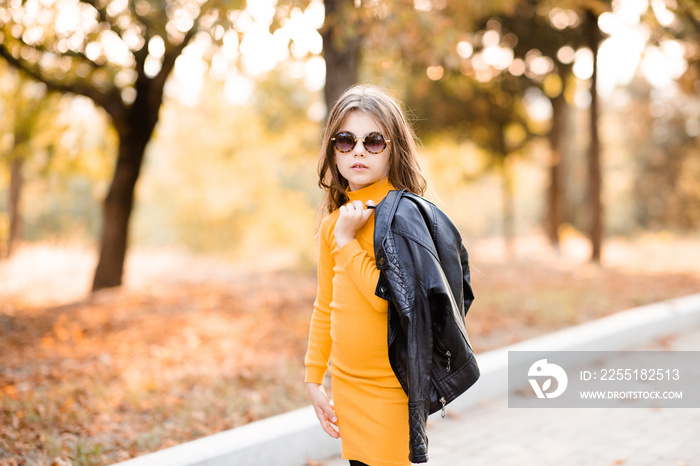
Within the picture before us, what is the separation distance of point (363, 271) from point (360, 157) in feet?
1.39

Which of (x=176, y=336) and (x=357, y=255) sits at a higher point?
(x=357, y=255)

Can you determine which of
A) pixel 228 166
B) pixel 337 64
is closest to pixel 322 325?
pixel 337 64

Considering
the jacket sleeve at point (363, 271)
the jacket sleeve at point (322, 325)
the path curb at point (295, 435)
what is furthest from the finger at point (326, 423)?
the path curb at point (295, 435)

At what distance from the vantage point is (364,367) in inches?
81.2

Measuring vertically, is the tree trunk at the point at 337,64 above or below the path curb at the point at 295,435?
above

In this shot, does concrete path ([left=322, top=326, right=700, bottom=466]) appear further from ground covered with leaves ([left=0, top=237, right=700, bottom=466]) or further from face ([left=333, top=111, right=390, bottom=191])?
face ([left=333, top=111, right=390, bottom=191])

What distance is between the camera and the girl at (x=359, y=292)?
202 centimetres

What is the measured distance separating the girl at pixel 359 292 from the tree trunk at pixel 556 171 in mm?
14514

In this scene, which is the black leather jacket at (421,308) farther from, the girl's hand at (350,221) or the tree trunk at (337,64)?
the tree trunk at (337,64)

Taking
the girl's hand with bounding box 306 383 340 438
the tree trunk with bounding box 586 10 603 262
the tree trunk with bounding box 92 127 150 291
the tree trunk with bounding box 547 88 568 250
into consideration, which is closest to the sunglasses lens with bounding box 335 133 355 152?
the girl's hand with bounding box 306 383 340 438

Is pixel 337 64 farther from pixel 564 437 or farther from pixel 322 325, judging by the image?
pixel 322 325

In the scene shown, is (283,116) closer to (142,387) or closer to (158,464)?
(142,387)

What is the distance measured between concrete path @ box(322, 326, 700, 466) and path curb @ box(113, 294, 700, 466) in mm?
128

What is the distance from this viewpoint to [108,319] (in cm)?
762
